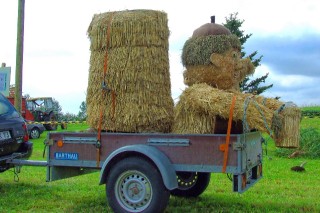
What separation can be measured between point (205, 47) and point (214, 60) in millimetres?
247

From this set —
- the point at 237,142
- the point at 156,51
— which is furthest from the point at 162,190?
the point at 156,51

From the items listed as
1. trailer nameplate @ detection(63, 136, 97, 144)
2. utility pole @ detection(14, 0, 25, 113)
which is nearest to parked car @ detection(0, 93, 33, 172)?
trailer nameplate @ detection(63, 136, 97, 144)

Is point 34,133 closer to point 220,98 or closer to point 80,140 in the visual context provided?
point 80,140

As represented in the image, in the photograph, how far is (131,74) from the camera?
19.9 ft

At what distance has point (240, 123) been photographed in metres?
5.86

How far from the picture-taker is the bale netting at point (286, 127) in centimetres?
→ 555

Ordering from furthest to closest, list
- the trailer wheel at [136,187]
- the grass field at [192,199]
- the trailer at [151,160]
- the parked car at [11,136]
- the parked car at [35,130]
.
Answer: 1. the parked car at [35,130]
2. the parked car at [11,136]
3. the grass field at [192,199]
4. the trailer wheel at [136,187]
5. the trailer at [151,160]

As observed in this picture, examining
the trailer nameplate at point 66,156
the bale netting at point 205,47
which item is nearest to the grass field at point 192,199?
the trailer nameplate at point 66,156

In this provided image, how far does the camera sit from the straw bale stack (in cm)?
607

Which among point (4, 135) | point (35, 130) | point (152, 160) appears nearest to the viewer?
point (152, 160)

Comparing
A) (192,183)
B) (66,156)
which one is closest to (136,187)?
(66,156)

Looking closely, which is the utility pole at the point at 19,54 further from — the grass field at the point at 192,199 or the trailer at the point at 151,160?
the trailer at the point at 151,160

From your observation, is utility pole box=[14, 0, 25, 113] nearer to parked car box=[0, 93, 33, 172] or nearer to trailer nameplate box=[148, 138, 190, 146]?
parked car box=[0, 93, 33, 172]

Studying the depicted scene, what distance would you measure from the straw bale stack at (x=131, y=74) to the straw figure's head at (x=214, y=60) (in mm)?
655
